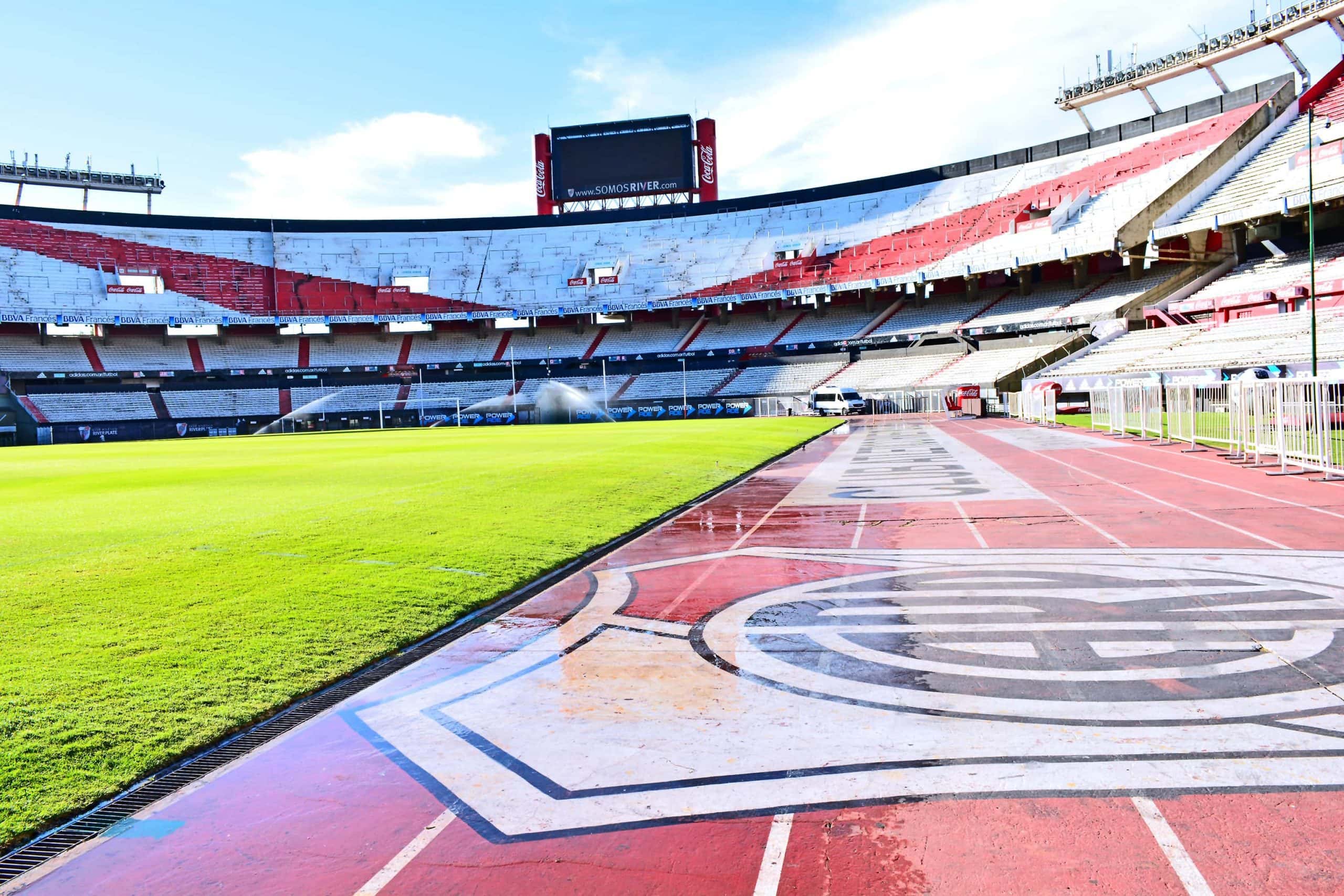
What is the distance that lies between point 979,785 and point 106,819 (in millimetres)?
3680

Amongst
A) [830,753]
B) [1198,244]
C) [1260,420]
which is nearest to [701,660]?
[830,753]

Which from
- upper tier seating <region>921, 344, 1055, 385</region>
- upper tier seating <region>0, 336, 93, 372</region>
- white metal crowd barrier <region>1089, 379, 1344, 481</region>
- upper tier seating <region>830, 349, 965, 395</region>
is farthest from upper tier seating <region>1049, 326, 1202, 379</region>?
upper tier seating <region>0, 336, 93, 372</region>

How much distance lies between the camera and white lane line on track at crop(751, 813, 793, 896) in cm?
285

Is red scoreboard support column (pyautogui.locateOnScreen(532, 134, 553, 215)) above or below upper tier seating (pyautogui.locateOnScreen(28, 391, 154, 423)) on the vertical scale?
above

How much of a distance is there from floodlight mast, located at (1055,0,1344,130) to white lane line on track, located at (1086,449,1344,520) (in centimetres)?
4261

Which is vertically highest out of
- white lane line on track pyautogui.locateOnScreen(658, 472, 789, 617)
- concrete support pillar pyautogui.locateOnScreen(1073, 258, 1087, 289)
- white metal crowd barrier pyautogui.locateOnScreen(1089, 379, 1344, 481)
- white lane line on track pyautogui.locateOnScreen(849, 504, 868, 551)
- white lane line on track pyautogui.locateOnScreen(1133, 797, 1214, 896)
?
concrete support pillar pyautogui.locateOnScreen(1073, 258, 1087, 289)

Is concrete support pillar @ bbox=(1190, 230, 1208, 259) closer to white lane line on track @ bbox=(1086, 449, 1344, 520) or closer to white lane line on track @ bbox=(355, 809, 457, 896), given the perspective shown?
white lane line on track @ bbox=(1086, 449, 1344, 520)

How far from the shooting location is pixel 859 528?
34.9ft

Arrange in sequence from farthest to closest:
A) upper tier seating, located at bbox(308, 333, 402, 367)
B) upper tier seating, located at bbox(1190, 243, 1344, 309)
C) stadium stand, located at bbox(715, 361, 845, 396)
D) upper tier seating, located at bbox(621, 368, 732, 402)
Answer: upper tier seating, located at bbox(308, 333, 402, 367) < upper tier seating, located at bbox(621, 368, 732, 402) < stadium stand, located at bbox(715, 361, 845, 396) < upper tier seating, located at bbox(1190, 243, 1344, 309)

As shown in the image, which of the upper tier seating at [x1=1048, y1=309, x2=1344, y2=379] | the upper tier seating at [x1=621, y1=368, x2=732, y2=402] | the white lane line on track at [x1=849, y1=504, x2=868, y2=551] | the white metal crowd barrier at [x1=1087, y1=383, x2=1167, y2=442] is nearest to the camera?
the white lane line on track at [x1=849, y1=504, x2=868, y2=551]

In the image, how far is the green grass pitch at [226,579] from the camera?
4473 mm

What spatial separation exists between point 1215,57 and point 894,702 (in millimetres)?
60776

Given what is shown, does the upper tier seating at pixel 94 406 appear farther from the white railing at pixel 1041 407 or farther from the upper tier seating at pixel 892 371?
the white railing at pixel 1041 407

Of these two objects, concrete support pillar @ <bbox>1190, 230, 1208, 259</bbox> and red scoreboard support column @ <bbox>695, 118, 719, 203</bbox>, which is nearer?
concrete support pillar @ <bbox>1190, 230, 1208, 259</bbox>
